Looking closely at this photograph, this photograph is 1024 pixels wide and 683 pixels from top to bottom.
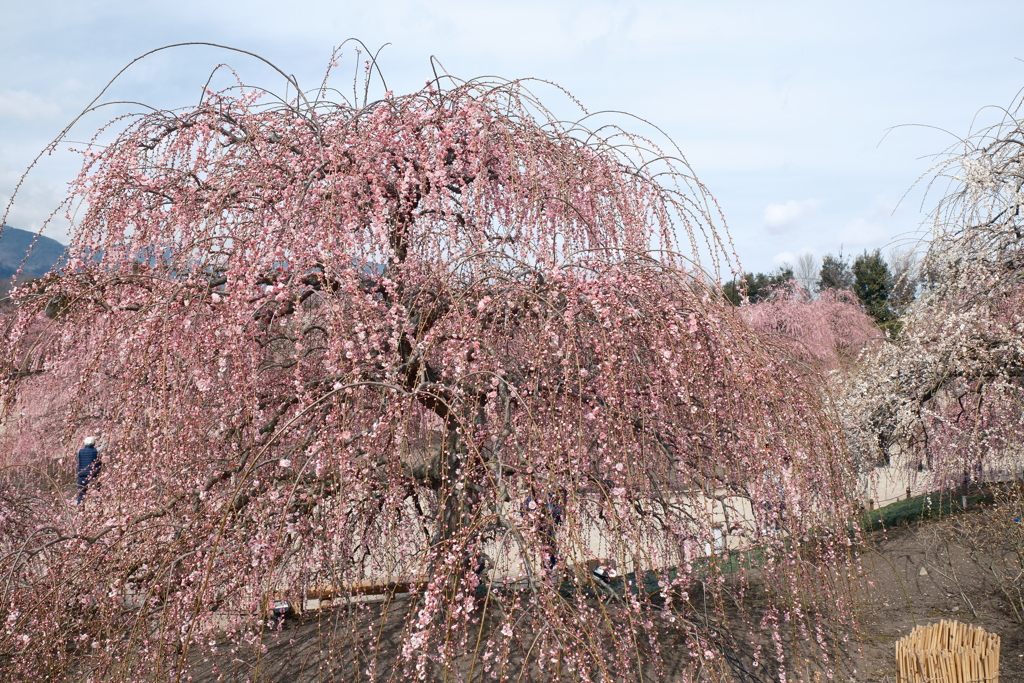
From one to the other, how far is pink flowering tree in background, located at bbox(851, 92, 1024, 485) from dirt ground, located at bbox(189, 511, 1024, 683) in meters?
0.71

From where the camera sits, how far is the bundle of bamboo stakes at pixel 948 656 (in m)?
3.14

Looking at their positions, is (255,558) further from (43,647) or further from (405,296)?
(405,296)

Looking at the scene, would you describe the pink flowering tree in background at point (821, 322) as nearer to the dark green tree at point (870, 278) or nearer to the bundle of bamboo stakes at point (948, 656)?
the dark green tree at point (870, 278)

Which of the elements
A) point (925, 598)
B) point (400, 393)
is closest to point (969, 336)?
point (925, 598)

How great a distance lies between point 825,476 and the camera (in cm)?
316

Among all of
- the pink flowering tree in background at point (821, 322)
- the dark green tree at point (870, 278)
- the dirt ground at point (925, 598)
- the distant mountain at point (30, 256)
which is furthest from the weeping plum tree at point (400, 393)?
the dark green tree at point (870, 278)

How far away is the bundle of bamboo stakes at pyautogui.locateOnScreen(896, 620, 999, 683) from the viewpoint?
Result: 3145mm

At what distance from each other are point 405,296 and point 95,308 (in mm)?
1483

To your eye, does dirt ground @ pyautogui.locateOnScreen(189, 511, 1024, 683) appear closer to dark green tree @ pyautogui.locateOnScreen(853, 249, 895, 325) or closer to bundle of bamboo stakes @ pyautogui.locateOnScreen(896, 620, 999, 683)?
bundle of bamboo stakes @ pyautogui.locateOnScreen(896, 620, 999, 683)

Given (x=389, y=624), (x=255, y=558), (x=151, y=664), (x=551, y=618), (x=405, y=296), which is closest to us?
(x=551, y=618)

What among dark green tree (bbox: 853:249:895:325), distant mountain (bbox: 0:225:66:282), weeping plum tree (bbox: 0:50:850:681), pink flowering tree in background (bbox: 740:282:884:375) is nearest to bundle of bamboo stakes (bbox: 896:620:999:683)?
weeping plum tree (bbox: 0:50:850:681)

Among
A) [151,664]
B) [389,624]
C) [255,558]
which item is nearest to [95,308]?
[255,558]

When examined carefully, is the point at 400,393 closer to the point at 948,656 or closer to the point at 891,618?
the point at 948,656

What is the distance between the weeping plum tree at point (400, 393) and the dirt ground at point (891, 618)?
446mm
